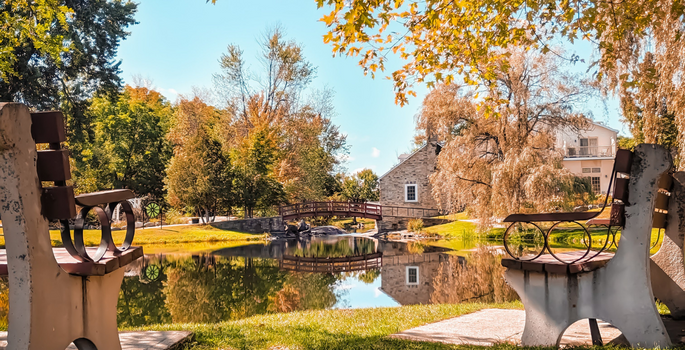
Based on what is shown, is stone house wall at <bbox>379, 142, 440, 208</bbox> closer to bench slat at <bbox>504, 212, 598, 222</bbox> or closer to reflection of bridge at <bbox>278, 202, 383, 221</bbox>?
reflection of bridge at <bbox>278, 202, 383, 221</bbox>

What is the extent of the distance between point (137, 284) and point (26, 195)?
11.4 meters

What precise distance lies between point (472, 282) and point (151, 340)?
30.2 feet

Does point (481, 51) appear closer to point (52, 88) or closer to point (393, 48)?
point (393, 48)

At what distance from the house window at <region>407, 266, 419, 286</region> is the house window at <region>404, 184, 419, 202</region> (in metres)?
18.9

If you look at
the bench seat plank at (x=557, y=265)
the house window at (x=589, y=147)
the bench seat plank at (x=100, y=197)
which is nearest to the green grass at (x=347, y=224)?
the house window at (x=589, y=147)

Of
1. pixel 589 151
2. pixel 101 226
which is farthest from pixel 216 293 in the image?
pixel 589 151

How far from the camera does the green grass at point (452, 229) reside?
26.0 m

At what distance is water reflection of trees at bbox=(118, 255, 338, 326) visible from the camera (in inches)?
367

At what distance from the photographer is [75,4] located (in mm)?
19062

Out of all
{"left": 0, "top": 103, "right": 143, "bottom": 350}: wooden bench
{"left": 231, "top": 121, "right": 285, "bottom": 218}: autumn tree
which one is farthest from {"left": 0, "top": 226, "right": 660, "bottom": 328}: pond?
{"left": 231, "top": 121, "right": 285, "bottom": 218}: autumn tree

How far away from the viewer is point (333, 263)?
723 inches

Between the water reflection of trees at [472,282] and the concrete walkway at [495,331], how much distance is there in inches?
161

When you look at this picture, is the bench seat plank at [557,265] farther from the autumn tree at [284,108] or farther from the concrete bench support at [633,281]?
the autumn tree at [284,108]

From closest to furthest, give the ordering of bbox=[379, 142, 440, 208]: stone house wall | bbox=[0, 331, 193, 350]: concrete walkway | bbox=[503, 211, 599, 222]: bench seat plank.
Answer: bbox=[503, 211, 599, 222]: bench seat plank < bbox=[0, 331, 193, 350]: concrete walkway < bbox=[379, 142, 440, 208]: stone house wall
